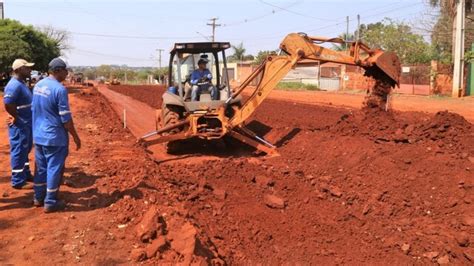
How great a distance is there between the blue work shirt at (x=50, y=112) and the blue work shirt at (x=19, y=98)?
1122mm

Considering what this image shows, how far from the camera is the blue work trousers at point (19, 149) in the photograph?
6965 mm

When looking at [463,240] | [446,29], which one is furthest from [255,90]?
[446,29]

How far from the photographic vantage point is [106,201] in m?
6.38

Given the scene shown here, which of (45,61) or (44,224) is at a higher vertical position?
(45,61)

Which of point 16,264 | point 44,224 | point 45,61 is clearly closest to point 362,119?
point 44,224

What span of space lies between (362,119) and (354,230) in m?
5.36

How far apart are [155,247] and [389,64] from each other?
298 inches

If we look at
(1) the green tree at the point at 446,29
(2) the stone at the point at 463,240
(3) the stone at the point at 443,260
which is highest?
(1) the green tree at the point at 446,29

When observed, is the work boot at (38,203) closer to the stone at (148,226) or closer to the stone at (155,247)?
the stone at (148,226)

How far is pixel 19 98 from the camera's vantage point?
6867 millimetres

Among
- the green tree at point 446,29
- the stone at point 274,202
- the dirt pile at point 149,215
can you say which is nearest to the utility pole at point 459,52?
the green tree at point 446,29

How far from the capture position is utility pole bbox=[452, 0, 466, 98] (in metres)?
25.0

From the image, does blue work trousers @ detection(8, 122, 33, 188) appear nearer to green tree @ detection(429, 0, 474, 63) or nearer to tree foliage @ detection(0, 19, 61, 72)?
green tree @ detection(429, 0, 474, 63)

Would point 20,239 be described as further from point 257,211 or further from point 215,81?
point 215,81
